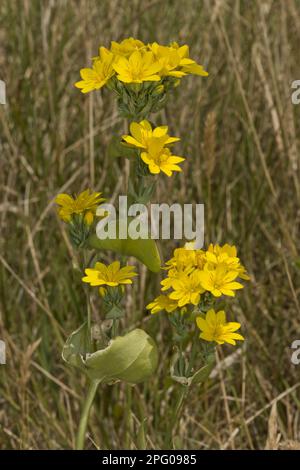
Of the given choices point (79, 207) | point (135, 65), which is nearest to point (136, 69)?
point (135, 65)

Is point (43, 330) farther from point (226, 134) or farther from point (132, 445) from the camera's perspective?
point (226, 134)

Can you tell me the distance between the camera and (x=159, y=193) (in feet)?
5.09

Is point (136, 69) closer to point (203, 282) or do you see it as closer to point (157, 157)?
point (157, 157)

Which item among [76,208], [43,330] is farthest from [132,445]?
[76,208]

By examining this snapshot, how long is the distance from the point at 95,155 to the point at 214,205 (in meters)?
0.30

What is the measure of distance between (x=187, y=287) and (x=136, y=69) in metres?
0.25

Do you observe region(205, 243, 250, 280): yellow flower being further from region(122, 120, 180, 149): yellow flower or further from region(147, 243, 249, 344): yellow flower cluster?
region(122, 120, 180, 149): yellow flower

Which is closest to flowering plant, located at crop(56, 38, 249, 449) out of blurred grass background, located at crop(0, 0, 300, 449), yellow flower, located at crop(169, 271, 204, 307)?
yellow flower, located at crop(169, 271, 204, 307)

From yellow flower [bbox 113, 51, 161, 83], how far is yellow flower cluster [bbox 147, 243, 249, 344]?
199mm

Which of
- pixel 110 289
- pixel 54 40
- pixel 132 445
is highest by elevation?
pixel 54 40

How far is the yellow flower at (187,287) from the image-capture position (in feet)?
2.63

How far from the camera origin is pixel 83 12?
1749 mm

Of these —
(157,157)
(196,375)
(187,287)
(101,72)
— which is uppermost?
(101,72)
